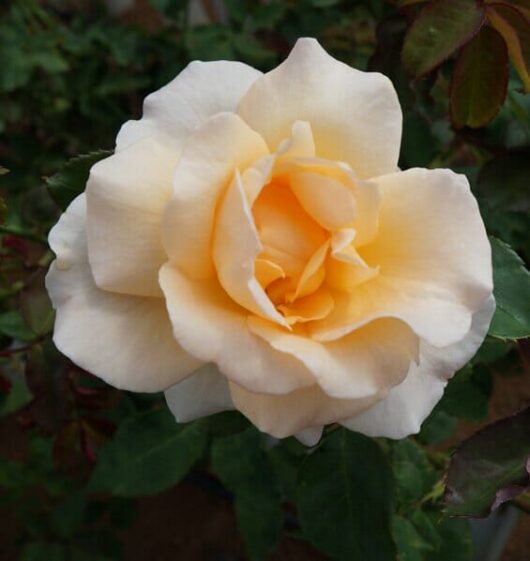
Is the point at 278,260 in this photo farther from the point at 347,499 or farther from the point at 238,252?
the point at 347,499

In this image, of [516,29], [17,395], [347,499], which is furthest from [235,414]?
[17,395]

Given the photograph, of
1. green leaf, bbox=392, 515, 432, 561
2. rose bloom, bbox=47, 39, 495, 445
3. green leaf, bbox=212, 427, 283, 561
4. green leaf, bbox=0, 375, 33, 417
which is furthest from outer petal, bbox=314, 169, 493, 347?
green leaf, bbox=0, 375, 33, 417

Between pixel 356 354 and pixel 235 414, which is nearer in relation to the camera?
pixel 356 354

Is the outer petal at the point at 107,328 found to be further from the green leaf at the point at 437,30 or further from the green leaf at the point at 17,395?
the green leaf at the point at 17,395

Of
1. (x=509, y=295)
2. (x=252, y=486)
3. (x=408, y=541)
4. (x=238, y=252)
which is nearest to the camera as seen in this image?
(x=238, y=252)

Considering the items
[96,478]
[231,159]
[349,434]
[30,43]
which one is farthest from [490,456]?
[30,43]

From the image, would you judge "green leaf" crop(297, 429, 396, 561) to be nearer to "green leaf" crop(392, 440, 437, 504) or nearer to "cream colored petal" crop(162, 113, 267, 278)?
"green leaf" crop(392, 440, 437, 504)

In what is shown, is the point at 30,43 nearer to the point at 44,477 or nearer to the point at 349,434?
the point at 44,477
